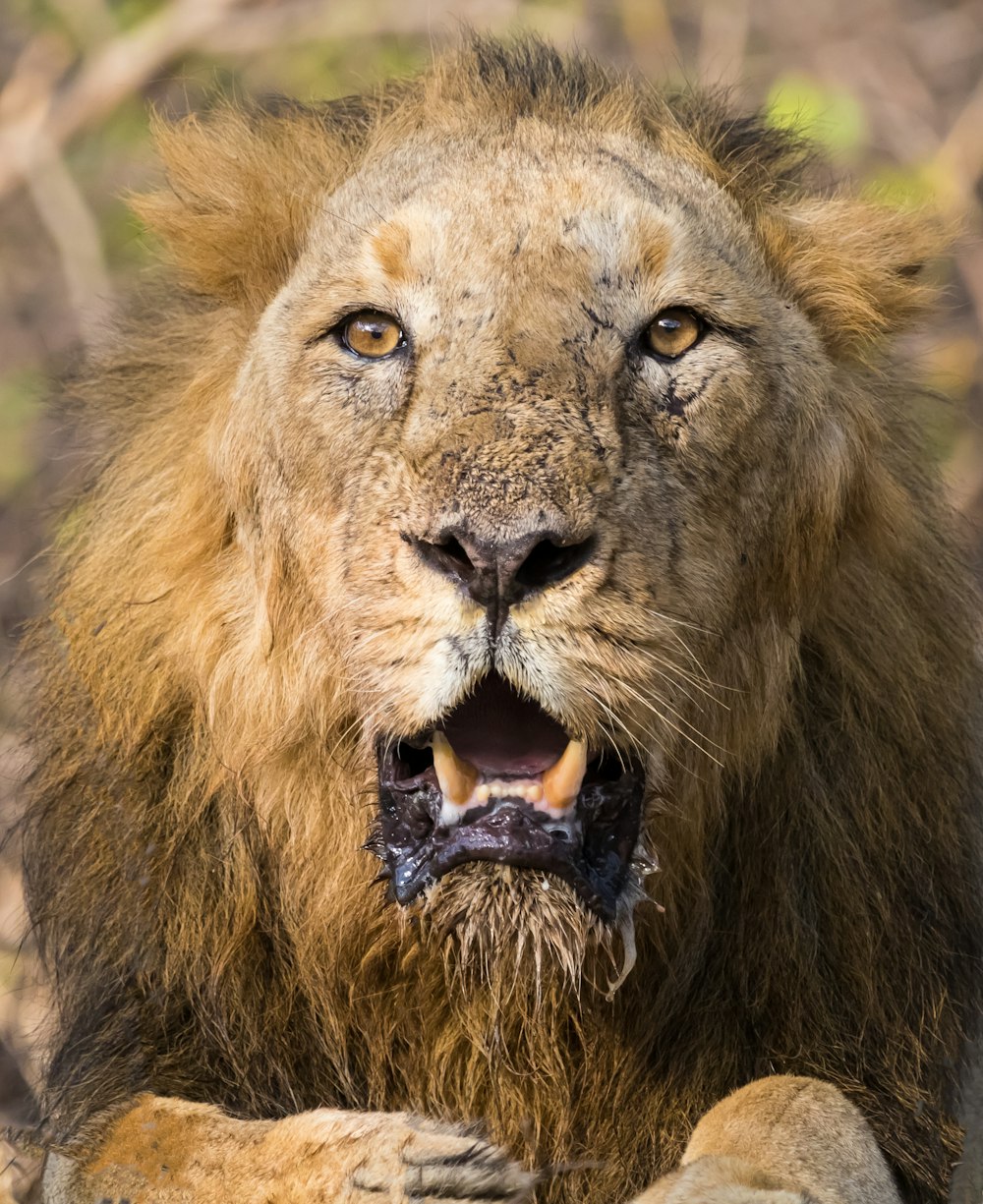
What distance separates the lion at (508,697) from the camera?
2668 mm

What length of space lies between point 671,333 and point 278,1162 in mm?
1374

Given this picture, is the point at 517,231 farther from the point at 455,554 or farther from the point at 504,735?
the point at 504,735

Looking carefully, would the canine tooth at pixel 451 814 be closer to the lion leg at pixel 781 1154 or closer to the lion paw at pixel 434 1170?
the lion paw at pixel 434 1170

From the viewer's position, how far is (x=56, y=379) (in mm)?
3814

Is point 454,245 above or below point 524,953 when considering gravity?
above

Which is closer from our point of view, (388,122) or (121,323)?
(388,122)

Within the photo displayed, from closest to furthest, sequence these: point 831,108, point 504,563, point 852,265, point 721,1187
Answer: point 504,563 → point 721,1187 → point 852,265 → point 831,108

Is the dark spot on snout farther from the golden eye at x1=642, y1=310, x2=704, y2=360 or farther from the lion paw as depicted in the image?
the lion paw

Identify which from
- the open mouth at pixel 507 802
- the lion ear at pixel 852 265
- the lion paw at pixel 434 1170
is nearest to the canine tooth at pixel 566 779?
the open mouth at pixel 507 802

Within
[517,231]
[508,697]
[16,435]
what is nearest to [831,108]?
[16,435]

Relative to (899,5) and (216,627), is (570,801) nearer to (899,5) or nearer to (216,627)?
(216,627)

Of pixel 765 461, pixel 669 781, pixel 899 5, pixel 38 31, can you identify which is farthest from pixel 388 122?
pixel 899 5

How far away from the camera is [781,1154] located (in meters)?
2.70

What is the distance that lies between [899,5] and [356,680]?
622 cm
